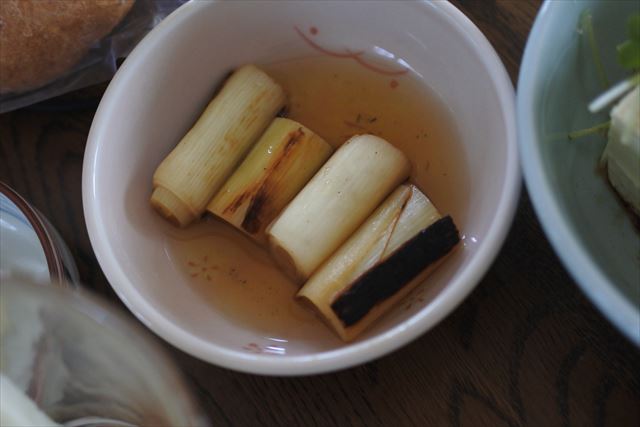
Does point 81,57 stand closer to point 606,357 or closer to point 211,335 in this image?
point 211,335

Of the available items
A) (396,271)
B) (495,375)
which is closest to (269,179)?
(396,271)

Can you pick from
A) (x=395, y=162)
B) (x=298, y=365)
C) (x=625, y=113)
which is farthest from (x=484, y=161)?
(x=298, y=365)

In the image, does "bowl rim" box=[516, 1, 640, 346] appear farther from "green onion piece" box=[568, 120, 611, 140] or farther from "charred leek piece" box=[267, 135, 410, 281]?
"charred leek piece" box=[267, 135, 410, 281]

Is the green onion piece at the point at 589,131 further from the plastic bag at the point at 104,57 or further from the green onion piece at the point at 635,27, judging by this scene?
the plastic bag at the point at 104,57

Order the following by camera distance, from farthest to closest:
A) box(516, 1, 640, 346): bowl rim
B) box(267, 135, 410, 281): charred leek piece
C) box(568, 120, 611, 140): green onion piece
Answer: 1. box(267, 135, 410, 281): charred leek piece
2. box(568, 120, 611, 140): green onion piece
3. box(516, 1, 640, 346): bowl rim

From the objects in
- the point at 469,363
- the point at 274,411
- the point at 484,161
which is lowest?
the point at 274,411

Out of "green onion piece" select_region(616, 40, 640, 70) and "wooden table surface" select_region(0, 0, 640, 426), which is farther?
"wooden table surface" select_region(0, 0, 640, 426)

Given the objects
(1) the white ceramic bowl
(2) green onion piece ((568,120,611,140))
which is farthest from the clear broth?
(2) green onion piece ((568,120,611,140))
